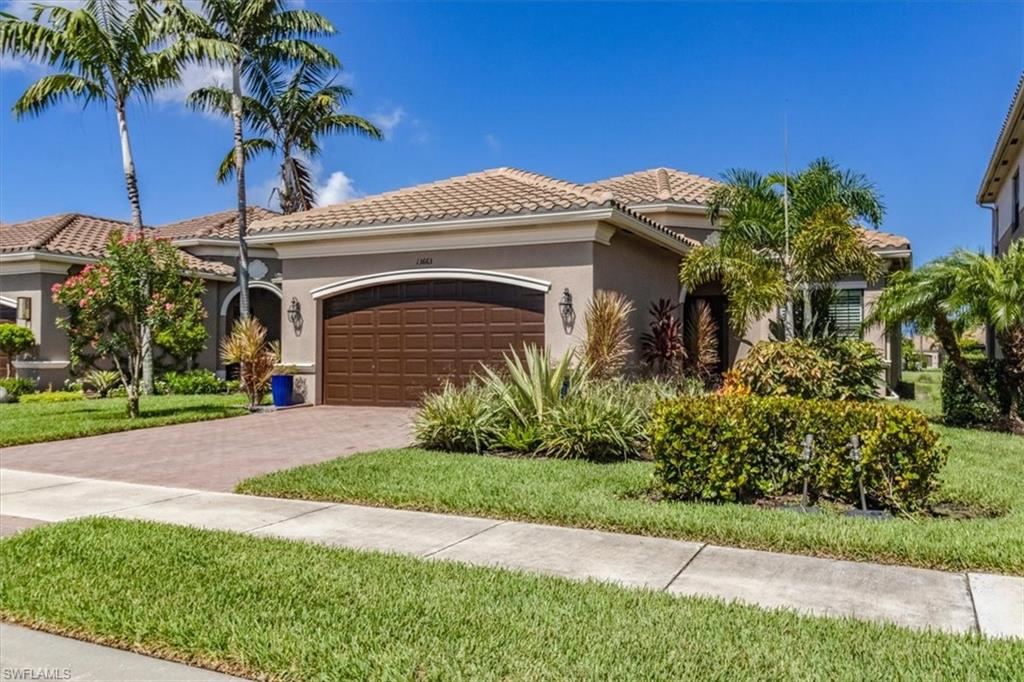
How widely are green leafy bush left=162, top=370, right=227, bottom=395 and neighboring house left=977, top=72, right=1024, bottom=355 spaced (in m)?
21.4

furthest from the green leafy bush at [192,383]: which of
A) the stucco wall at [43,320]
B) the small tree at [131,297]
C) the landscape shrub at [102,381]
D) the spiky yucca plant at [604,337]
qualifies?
the spiky yucca plant at [604,337]

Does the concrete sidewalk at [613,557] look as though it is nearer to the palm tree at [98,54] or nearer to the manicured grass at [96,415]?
the manicured grass at [96,415]

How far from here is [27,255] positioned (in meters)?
21.0

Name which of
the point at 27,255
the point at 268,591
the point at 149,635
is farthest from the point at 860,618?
the point at 27,255

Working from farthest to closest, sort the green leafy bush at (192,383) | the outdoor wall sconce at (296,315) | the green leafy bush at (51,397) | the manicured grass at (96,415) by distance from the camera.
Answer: the green leafy bush at (192,383)
the green leafy bush at (51,397)
the outdoor wall sconce at (296,315)
the manicured grass at (96,415)

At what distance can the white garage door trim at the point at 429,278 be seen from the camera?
15.6 metres

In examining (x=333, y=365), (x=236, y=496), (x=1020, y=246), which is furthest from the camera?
(x=333, y=365)

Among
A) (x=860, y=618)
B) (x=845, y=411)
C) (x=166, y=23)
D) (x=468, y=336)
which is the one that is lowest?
(x=860, y=618)

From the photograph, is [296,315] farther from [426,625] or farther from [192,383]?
[426,625]

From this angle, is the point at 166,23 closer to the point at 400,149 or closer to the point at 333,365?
the point at 400,149

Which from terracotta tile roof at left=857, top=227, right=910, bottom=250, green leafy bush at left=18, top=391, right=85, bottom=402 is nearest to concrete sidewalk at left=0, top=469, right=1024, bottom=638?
green leafy bush at left=18, top=391, right=85, bottom=402

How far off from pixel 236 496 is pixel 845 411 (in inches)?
250

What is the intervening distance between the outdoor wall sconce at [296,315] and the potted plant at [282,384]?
3.03ft

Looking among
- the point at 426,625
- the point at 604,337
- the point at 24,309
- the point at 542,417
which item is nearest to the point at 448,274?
the point at 604,337
